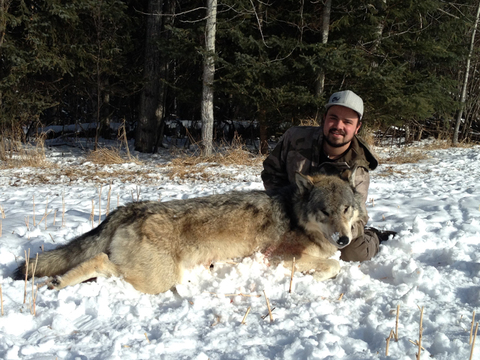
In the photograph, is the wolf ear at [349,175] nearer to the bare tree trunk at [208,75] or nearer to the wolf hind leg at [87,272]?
the wolf hind leg at [87,272]

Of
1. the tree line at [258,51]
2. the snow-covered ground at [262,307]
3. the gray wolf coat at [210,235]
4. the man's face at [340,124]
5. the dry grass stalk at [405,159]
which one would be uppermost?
the tree line at [258,51]

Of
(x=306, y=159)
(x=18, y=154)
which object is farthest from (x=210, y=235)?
(x=18, y=154)

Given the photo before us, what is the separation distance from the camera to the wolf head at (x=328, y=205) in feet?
10.9

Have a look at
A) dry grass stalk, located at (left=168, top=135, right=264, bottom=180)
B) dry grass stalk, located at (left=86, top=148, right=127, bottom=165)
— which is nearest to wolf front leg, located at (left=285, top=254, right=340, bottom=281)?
dry grass stalk, located at (left=168, top=135, right=264, bottom=180)

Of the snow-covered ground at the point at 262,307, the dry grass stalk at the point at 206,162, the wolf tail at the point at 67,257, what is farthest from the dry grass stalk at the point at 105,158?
the wolf tail at the point at 67,257

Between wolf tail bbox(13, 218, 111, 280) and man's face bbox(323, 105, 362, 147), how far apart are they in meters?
2.78

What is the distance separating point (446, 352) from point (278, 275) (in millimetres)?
1501

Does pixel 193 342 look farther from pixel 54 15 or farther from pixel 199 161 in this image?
pixel 54 15

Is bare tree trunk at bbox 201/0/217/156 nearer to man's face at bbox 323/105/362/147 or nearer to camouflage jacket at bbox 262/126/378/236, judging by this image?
camouflage jacket at bbox 262/126/378/236

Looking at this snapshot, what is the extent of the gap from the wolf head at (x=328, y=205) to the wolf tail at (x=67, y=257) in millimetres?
1982

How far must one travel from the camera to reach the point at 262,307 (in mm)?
2666

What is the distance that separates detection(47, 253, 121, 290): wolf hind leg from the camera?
2.76 metres

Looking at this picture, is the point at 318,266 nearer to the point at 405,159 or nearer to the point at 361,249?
the point at 361,249

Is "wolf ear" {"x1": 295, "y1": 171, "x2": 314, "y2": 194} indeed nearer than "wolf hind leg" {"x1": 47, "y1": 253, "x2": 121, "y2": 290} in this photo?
No
